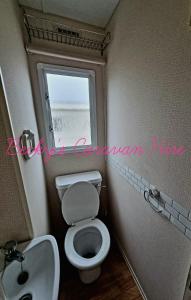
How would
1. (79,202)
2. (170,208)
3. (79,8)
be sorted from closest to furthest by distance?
(170,208) → (79,8) → (79,202)

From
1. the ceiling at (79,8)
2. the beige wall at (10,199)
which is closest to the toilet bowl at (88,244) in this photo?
the beige wall at (10,199)

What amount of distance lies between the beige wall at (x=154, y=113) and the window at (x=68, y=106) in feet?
1.10

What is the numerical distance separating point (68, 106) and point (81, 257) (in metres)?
1.46

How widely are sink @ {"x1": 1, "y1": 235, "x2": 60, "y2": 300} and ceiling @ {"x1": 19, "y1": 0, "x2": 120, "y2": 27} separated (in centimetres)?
179

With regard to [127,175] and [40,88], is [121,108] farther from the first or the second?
[40,88]

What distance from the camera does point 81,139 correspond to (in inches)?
61.4

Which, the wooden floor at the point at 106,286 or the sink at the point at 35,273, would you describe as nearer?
the sink at the point at 35,273

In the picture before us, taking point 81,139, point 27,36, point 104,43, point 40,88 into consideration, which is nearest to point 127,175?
point 81,139

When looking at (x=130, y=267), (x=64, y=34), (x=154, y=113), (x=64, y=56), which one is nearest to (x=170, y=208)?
(x=154, y=113)

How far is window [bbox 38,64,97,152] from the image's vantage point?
1.31m

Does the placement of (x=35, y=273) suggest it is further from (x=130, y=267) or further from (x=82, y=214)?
(x=130, y=267)

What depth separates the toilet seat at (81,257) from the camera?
1.03 metres

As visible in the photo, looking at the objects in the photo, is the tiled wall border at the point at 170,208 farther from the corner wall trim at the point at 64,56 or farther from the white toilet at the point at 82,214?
the corner wall trim at the point at 64,56

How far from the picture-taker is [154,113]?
0.77m
